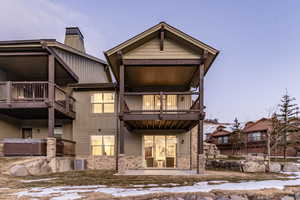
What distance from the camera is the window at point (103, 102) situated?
1525 centimetres

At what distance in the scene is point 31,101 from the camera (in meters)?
13.3

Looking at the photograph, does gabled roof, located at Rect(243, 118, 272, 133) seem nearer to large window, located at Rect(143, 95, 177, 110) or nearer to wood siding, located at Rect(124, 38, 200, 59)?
large window, located at Rect(143, 95, 177, 110)

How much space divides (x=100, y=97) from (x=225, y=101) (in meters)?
66.0

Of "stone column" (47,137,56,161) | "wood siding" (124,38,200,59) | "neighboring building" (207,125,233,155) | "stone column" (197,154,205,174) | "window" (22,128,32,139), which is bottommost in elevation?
"neighboring building" (207,125,233,155)

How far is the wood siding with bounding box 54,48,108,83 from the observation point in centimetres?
1504

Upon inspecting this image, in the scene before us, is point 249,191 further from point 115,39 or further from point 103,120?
point 115,39

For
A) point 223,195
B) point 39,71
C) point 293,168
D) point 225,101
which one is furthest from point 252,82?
point 223,195

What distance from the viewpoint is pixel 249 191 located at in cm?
649

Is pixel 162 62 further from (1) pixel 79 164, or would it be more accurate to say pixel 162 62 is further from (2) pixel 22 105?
(1) pixel 79 164

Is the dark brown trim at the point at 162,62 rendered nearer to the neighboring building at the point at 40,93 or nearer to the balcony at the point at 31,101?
the neighboring building at the point at 40,93

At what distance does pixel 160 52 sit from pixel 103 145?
7.10 metres

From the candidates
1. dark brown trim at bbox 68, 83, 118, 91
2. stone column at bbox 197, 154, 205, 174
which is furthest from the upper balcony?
stone column at bbox 197, 154, 205, 174

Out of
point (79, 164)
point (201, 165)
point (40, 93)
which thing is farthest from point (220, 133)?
point (40, 93)

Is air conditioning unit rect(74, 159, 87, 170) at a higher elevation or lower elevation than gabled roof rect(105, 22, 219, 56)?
lower
